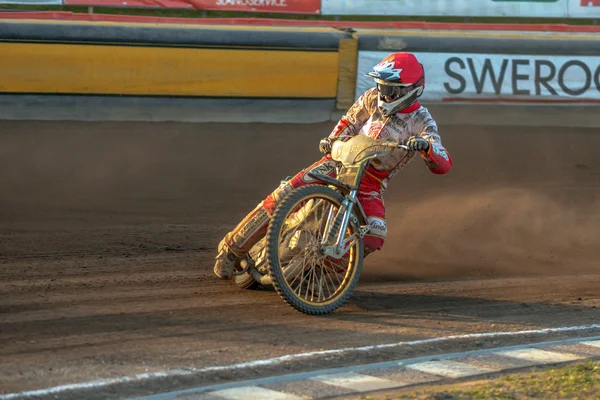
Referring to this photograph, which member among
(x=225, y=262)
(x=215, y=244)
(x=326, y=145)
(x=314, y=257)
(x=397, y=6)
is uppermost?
(x=397, y=6)

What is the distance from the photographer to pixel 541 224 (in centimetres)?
991

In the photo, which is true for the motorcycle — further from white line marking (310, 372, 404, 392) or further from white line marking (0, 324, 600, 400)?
white line marking (310, 372, 404, 392)

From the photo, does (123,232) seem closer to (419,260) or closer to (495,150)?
(419,260)

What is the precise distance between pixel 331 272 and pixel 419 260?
1.95m

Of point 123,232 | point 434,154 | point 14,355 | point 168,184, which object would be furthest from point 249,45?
point 14,355

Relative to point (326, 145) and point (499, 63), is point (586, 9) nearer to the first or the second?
point (499, 63)

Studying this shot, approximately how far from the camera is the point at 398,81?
6.92m

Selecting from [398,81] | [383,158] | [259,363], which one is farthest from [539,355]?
[398,81]

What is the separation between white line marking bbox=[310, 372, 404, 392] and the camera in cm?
502

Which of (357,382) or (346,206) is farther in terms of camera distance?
(346,206)

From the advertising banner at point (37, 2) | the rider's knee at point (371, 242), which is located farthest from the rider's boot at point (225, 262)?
the advertising banner at point (37, 2)

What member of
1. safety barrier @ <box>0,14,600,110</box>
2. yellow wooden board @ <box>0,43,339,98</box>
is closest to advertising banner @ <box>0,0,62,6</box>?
safety barrier @ <box>0,14,600,110</box>

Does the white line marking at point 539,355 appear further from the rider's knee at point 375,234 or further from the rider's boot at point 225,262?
the rider's boot at point 225,262

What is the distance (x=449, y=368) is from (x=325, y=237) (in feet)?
4.79
